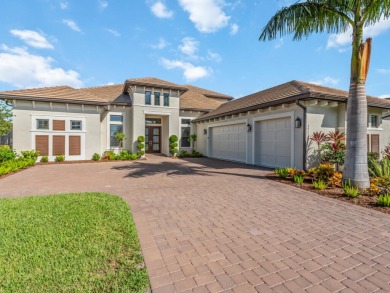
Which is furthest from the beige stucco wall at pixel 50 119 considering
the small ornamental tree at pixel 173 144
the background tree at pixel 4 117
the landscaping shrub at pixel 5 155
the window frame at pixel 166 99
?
the background tree at pixel 4 117

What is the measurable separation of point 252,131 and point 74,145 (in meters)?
12.1

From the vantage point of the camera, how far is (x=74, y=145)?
1399 centimetres

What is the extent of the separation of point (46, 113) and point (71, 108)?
59.1 inches

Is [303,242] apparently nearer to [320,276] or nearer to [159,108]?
[320,276]

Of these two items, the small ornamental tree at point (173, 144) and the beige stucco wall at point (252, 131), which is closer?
the beige stucco wall at point (252, 131)

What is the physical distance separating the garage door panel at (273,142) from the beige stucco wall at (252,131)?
30 centimetres

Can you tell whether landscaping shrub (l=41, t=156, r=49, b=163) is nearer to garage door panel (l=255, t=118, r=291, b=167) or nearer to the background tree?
the background tree

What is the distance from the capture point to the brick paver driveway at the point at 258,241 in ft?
7.42

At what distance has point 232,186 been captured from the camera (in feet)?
22.2

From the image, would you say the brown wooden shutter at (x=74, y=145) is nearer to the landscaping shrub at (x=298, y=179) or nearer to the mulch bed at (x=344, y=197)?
the mulch bed at (x=344, y=197)

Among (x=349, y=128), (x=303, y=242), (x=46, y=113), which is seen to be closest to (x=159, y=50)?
(x=46, y=113)

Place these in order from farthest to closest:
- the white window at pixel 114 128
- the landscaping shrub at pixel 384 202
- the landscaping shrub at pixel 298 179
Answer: the white window at pixel 114 128, the landscaping shrub at pixel 298 179, the landscaping shrub at pixel 384 202

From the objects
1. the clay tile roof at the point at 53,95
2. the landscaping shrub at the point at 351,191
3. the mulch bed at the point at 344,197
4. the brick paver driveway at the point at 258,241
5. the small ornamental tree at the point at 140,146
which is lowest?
the brick paver driveway at the point at 258,241

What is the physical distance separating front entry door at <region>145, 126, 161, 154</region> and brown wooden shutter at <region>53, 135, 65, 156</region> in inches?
255
